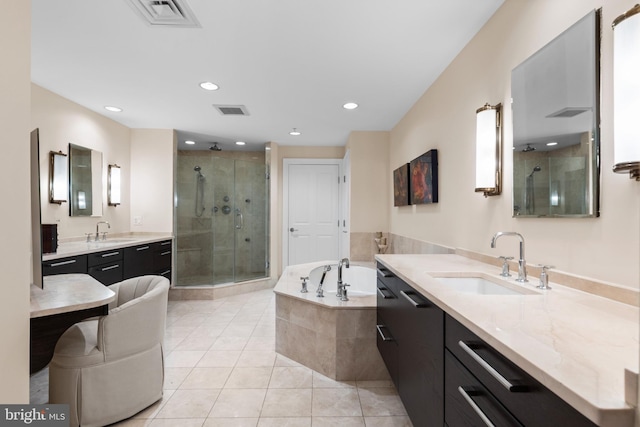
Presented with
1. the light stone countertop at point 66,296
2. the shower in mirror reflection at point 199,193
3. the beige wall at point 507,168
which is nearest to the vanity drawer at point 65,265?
the light stone countertop at point 66,296

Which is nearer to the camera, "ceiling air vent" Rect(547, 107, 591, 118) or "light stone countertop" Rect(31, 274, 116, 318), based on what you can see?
"ceiling air vent" Rect(547, 107, 591, 118)

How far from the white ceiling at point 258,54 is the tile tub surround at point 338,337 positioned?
6.24 ft

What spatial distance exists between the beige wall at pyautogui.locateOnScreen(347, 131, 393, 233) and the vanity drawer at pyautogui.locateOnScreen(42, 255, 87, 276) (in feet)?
10.3

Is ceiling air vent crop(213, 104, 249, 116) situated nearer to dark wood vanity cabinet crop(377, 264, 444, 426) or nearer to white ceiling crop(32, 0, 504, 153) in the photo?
white ceiling crop(32, 0, 504, 153)

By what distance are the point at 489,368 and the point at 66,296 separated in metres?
1.81

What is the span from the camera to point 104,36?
83.2 inches

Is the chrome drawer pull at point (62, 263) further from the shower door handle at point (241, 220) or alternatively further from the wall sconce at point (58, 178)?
the shower door handle at point (241, 220)

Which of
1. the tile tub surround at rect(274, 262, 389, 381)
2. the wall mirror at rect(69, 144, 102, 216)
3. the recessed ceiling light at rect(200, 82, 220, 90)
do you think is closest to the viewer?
the tile tub surround at rect(274, 262, 389, 381)

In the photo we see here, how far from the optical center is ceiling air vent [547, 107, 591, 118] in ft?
3.94

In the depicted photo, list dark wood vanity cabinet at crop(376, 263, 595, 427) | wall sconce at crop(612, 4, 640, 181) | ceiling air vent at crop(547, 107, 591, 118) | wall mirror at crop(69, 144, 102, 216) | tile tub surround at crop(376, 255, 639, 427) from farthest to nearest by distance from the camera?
wall mirror at crop(69, 144, 102, 216) → ceiling air vent at crop(547, 107, 591, 118) → wall sconce at crop(612, 4, 640, 181) → dark wood vanity cabinet at crop(376, 263, 595, 427) → tile tub surround at crop(376, 255, 639, 427)

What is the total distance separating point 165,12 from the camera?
6.12 ft

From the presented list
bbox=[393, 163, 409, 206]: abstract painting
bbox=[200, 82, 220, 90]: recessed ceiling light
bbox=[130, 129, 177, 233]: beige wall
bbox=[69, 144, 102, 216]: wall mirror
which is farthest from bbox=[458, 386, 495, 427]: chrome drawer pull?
bbox=[130, 129, 177, 233]: beige wall

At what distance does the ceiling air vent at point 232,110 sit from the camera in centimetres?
348

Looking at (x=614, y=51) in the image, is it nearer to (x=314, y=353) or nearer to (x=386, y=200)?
(x=314, y=353)
